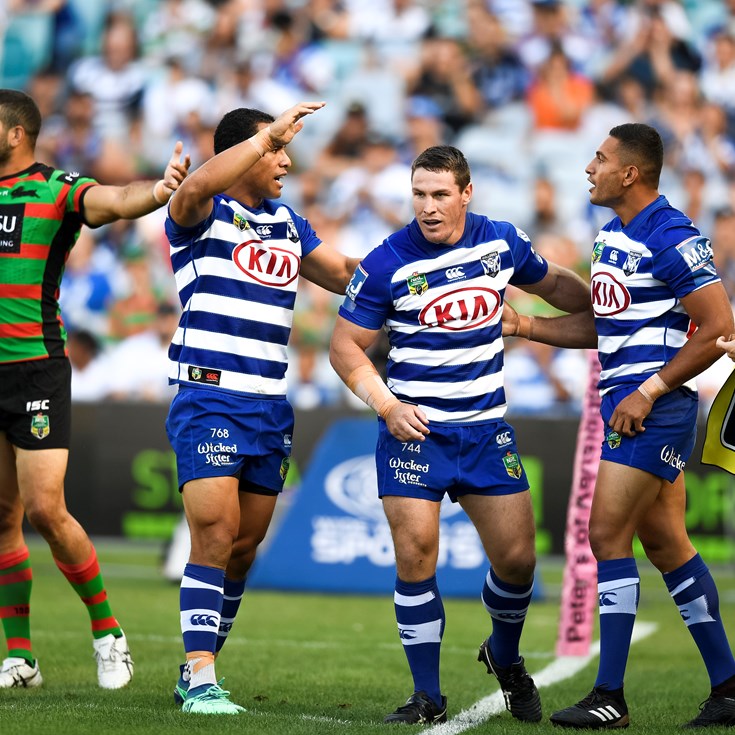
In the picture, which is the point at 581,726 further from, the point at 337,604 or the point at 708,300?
the point at 337,604

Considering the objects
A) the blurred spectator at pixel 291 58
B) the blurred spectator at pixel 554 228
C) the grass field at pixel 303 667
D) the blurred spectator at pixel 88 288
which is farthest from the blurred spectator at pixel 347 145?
the grass field at pixel 303 667

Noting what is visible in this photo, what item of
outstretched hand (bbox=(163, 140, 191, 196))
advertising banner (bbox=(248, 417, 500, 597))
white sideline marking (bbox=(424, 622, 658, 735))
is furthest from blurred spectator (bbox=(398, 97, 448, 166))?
outstretched hand (bbox=(163, 140, 191, 196))

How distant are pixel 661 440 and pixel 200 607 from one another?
2.02 meters

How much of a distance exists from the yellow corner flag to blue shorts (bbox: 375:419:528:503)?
85 cm

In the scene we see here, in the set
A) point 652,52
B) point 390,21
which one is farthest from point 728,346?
point 390,21

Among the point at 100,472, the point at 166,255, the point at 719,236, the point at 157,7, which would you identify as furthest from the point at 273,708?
the point at 157,7

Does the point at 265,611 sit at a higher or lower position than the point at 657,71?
lower

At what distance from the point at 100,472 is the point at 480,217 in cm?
777

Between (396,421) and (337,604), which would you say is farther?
(337,604)

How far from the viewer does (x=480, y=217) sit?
5516 mm

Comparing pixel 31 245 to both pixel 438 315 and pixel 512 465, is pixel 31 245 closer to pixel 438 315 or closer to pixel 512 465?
pixel 438 315

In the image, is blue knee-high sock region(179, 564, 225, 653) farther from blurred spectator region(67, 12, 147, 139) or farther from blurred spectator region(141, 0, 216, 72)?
blurred spectator region(141, 0, 216, 72)

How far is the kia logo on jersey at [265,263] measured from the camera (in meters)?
5.39

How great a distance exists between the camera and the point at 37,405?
19.2ft
